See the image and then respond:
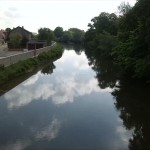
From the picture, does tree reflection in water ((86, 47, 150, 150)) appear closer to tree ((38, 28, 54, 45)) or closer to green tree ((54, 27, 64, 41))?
tree ((38, 28, 54, 45))

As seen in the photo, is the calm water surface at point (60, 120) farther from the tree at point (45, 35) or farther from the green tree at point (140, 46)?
the tree at point (45, 35)

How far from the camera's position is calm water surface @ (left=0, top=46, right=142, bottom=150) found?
11.6 meters

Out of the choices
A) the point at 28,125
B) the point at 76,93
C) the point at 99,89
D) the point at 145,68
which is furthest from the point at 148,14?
the point at 28,125

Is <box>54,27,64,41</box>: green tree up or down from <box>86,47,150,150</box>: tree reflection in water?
down

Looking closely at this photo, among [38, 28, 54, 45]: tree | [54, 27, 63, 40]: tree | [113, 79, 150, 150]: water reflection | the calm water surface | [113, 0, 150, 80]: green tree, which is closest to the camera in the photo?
the calm water surface

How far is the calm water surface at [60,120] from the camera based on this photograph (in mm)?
11570

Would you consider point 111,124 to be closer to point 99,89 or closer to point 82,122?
point 82,122

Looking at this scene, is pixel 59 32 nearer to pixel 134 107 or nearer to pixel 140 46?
pixel 140 46

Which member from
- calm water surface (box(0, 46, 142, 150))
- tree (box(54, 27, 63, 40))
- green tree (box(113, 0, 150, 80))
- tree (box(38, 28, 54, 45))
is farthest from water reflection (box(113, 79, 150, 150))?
tree (box(54, 27, 63, 40))

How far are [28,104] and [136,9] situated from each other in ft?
45.1

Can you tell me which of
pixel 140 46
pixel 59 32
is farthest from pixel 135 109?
pixel 59 32

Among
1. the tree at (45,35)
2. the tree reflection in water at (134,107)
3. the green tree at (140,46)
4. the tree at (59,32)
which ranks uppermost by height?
the green tree at (140,46)

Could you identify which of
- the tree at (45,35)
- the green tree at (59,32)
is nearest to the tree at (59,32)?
the green tree at (59,32)

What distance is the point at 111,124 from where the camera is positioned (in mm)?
14484
